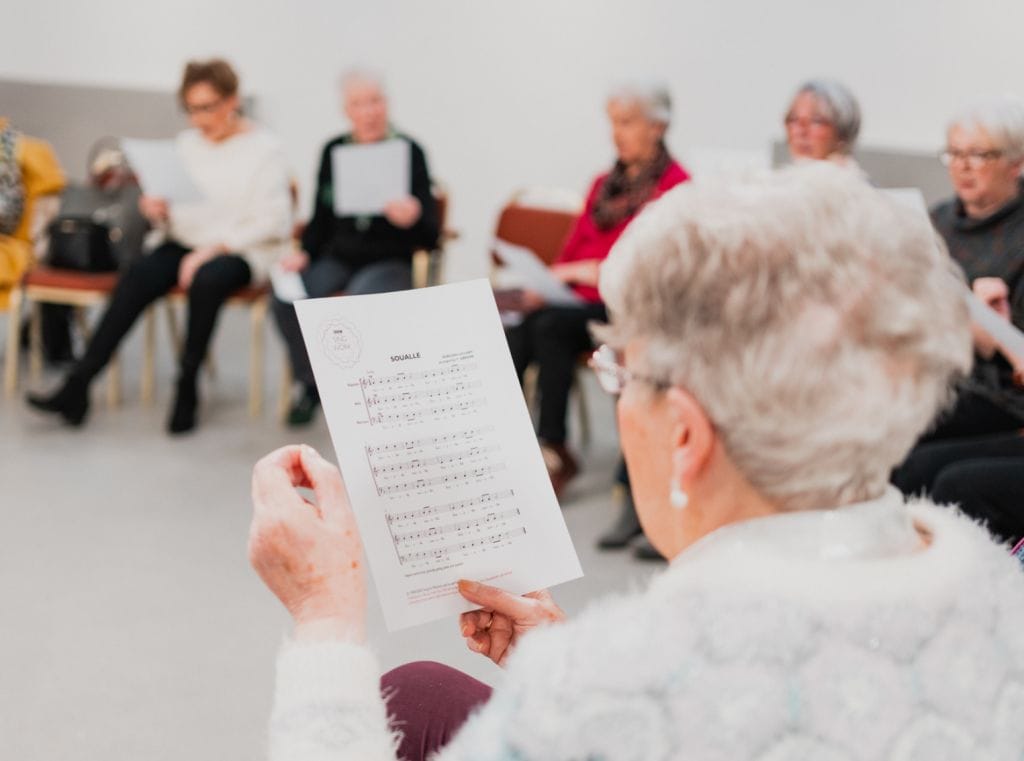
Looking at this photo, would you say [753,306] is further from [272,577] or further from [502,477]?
[272,577]

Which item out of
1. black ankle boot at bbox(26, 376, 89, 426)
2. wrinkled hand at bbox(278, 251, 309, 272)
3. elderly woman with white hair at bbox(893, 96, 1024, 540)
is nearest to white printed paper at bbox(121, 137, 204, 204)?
wrinkled hand at bbox(278, 251, 309, 272)

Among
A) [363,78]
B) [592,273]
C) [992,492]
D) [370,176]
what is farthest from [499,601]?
[363,78]

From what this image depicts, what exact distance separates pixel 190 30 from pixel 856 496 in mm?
6156

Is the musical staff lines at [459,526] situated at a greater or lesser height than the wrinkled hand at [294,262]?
greater

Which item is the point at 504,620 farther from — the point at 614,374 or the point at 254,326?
the point at 254,326

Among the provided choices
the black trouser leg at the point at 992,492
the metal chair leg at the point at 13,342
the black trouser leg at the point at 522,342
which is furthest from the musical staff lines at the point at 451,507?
the metal chair leg at the point at 13,342

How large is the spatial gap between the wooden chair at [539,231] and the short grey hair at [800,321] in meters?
3.33

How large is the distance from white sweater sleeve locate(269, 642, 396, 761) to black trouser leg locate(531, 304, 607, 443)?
8.76ft

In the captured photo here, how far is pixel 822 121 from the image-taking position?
11.1 feet

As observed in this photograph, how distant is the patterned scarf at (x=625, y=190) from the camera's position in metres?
3.64

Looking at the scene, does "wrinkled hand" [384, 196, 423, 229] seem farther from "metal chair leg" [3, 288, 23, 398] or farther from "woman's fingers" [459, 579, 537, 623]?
"woman's fingers" [459, 579, 537, 623]

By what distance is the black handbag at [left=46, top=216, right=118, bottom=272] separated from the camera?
4.38 m

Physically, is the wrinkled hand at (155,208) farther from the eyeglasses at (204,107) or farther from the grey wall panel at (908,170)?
the grey wall panel at (908,170)

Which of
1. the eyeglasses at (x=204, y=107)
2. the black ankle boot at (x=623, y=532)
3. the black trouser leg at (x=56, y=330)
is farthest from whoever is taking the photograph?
the black trouser leg at (x=56, y=330)
